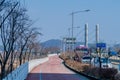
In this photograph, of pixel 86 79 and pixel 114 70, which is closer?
pixel 114 70

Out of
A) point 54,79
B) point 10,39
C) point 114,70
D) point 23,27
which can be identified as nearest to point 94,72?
point 54,79

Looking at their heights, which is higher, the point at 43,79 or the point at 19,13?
the point at 19,13

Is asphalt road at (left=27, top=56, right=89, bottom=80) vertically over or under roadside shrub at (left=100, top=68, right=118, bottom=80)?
under

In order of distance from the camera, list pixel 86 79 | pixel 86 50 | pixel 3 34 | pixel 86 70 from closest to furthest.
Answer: pixel 3 34
pixel 86 79
pixel 86 70
pixel 86 50

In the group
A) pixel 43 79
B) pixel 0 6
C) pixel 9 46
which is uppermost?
pixel 0 6

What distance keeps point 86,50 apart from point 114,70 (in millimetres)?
72869

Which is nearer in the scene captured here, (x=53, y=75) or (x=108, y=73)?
(x=108, y=73)

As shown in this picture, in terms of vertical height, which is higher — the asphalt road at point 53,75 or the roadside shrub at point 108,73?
the roadside shrub at point 108,73

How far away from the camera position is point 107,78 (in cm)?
3903

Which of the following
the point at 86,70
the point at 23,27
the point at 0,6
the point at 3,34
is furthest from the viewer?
the point at 86,70

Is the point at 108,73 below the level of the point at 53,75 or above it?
above

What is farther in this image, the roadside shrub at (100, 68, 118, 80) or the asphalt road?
the asphalt road

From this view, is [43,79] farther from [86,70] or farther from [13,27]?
[13,27]

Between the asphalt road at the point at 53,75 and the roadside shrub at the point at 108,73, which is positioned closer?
the roadside shrub at the point at 108,73
